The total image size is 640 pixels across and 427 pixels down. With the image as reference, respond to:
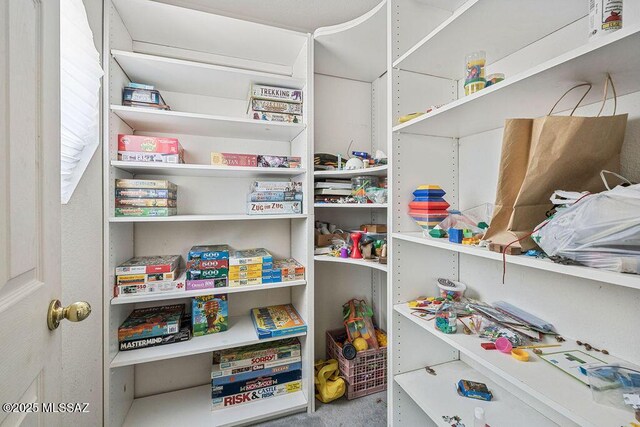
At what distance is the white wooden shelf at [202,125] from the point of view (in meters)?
1.29

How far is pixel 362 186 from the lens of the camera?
156 cm

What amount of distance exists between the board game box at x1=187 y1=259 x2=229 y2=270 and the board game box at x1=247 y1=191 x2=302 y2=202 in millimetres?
389

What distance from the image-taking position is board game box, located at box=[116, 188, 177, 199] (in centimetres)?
130

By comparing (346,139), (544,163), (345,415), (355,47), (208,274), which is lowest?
(345,415)

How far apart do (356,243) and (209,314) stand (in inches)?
38.0

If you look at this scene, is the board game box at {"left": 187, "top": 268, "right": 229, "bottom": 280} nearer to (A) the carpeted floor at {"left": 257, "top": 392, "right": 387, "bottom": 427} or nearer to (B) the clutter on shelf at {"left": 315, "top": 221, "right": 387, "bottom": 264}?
(B) the clutter on shelf at {"left": 315, "top": 221, "right": 387, "bottom": 264}

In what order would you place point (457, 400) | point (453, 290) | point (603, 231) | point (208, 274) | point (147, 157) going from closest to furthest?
point (603, 231) → point (457, 400) → point (453, 290) → point (147, 157) → point (208, 274)

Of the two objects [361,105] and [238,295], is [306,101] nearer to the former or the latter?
[361,105]

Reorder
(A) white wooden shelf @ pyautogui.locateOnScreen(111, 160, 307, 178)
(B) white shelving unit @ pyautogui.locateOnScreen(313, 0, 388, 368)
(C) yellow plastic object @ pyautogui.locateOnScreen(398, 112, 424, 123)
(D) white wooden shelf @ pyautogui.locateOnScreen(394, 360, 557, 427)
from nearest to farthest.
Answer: (D) white wooden shelf @ pyautogui.locateOnScreen(394, 360, 557, 427)
(C) yellow plastic object @ pyautogui.locateOnScreen(398, 112, 424, 123)
(A) white wooden shelf @ pyautogui.locateOnScreen(111, 160, 307, 178)
(B) white shelving unit @ pyautogui.locateOnScreen(313, 0, 388, 368)

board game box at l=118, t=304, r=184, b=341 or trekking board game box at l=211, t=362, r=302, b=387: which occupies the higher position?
board game box at l=118, t=304, r=184, b=341

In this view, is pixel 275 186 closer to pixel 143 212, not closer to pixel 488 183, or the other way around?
pixel 143 212

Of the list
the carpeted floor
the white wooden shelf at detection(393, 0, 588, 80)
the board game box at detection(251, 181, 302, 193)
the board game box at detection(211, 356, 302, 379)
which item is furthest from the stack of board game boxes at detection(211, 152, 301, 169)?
the carpeted floor

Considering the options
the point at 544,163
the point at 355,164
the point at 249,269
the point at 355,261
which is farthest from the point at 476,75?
the point at 249,269

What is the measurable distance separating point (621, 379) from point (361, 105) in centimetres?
188
